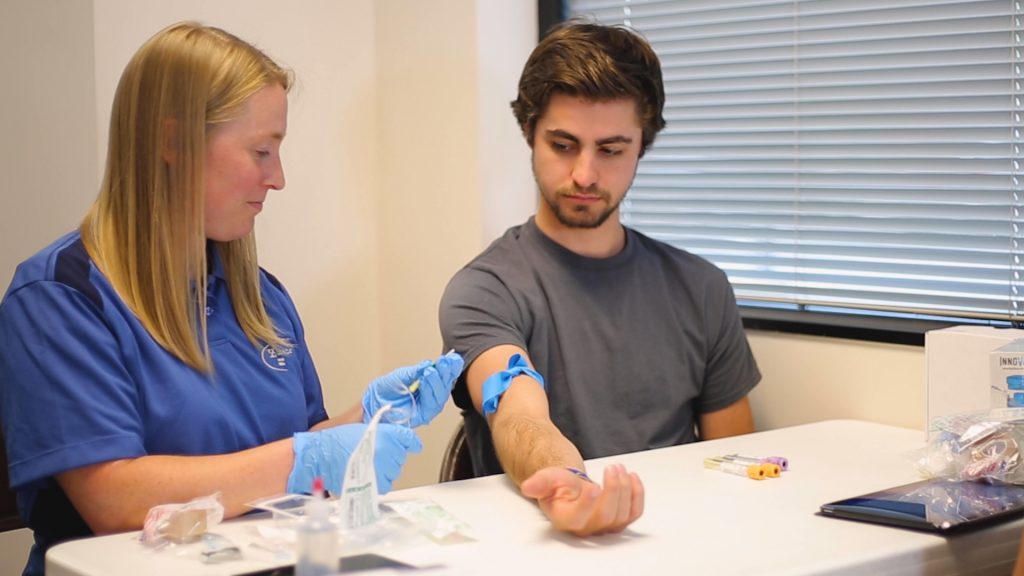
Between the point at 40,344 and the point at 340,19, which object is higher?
the point at 340,19

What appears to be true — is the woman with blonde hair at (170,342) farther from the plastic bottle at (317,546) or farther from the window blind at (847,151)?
the window blind at (847,151)

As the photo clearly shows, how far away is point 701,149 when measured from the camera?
101 inches

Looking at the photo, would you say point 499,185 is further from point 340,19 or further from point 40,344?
point 40,344

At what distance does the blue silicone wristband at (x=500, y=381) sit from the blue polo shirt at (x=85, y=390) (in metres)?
0.37

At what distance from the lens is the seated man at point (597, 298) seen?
2.11 metres

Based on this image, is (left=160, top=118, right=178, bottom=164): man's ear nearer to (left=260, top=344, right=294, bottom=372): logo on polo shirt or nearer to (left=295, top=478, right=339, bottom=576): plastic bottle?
(left=260, top=344, right=294, bottom=372): logo on polo shirt

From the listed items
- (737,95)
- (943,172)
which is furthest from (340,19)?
(943,172)

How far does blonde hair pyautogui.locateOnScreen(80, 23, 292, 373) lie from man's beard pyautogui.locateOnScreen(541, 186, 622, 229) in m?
0.72

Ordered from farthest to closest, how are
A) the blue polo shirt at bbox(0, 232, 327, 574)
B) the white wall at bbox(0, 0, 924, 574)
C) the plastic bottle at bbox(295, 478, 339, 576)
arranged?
the white wall at bbox(0, 0, 924, 574) < the blue polo shirt at bbox(0, 232, 327, 574) < the plastic bottle at bbox(295, 478, 339, 576)

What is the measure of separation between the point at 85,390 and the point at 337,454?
342 millimetres

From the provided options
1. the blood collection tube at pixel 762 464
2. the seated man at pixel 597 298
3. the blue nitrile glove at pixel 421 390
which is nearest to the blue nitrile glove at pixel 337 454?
the blue nitrile glove at pixel 421 390

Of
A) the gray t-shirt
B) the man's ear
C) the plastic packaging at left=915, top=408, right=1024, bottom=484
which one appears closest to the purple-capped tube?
the plastic packaging at left=915, top=408, right=1024, bottom=484

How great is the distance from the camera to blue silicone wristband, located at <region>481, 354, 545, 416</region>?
1863 millimetres

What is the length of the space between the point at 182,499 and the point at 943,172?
1.50 m
